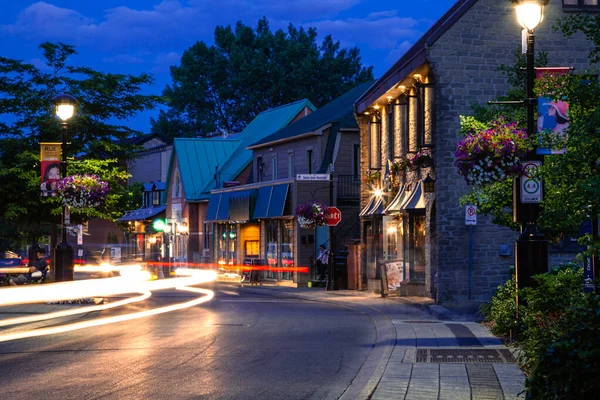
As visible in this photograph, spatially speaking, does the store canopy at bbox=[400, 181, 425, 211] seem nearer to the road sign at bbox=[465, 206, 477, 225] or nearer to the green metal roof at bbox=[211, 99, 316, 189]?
the road sign at bbox=[465, 206, 477, 225]

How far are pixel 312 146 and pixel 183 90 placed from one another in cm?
4639

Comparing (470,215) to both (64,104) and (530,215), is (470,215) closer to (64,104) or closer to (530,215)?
(64,104)

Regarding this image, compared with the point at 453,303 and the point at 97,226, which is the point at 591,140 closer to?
the point at 453,303

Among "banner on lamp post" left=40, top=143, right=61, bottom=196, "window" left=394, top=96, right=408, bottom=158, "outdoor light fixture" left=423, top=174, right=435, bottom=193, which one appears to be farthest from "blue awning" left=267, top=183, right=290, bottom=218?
"banner on lamp post" left=40, top=143, right=61, bottom=196

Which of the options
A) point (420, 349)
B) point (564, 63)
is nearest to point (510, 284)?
point (420, 349)

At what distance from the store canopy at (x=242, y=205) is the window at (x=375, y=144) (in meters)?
15.2

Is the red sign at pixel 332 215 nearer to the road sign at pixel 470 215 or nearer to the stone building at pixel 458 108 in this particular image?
the stone building at pixel 458 108

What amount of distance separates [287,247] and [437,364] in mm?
36299

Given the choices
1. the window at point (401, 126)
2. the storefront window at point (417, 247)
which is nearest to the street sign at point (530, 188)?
the storefront window at point (417, 247)

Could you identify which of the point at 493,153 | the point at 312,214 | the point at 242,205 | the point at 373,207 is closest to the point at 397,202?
the point at 373,207

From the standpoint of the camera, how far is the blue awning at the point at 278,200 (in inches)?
1943

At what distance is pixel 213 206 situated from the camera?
2402 inches

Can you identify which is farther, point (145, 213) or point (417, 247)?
point (145, 213)

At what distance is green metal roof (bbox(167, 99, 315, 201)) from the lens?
64.2m
